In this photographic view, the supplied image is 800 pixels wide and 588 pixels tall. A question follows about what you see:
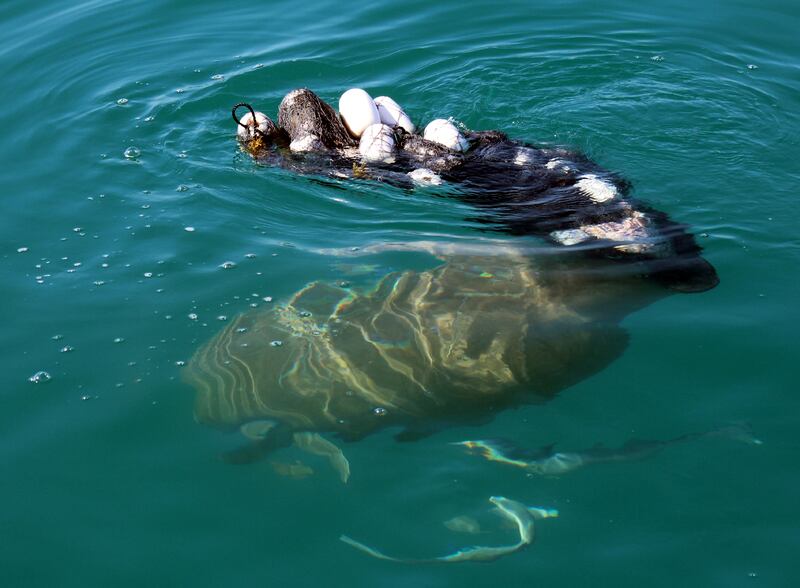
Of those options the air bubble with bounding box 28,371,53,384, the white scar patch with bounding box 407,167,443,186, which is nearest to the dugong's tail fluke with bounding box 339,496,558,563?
the air bubble with bounding box 28,371,53,384

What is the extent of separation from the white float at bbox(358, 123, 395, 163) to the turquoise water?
0.33m

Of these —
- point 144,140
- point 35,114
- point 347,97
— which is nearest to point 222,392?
point 347,97

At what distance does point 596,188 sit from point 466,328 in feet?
7.82

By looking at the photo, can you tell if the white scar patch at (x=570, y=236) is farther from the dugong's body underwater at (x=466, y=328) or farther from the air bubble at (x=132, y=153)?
the air bubble at (x=132, y=153)

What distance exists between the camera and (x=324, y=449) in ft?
17.7

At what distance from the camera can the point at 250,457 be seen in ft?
17.6

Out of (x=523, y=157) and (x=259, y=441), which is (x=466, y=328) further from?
(x=523, y=157)

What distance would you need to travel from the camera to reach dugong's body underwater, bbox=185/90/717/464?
221 inches

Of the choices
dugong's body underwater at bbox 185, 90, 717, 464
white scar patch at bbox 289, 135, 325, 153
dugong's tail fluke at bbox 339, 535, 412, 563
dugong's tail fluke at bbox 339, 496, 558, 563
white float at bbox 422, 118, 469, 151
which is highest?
white scar patch at bbox 289, 135, 325, 153

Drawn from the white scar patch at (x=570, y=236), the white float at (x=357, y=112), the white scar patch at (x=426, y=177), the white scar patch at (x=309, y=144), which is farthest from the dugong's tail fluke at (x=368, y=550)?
the white float at (x=357, y=112)

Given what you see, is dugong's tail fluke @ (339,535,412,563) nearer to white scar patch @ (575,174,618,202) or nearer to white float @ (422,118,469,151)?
white scar patch @ (575,174,618,202)

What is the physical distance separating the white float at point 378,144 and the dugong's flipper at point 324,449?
3.51 metres

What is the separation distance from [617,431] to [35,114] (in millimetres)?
7948

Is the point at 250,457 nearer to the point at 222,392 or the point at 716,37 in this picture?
the point at 222,392
